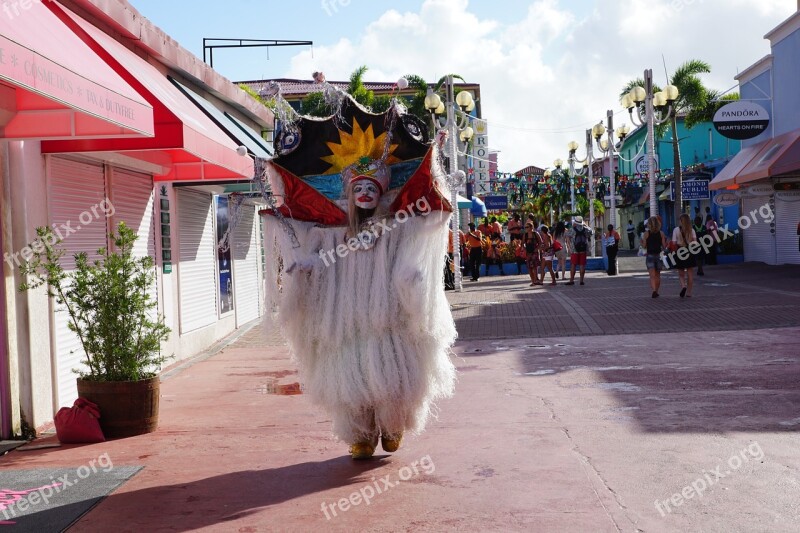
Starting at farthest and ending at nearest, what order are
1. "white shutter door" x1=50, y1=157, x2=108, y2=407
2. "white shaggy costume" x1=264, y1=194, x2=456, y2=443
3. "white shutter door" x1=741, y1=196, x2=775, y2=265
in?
"white shutter door" x1=741, y1=196, x2=775, y2=265 < "white shutter door" x1=50, y1=157, x2=108, y2=407 < "white shaggy costume" x1=264, y1=194, x2=456, y2=443

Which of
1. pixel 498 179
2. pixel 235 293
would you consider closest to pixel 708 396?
pixel 235 293

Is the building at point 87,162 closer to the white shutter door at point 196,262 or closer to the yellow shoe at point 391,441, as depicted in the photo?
the white shutter door at point 196,262

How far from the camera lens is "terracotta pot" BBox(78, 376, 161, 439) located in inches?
283

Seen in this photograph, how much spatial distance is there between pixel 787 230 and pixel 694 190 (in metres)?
4.79

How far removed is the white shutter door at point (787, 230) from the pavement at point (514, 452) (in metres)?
15.9

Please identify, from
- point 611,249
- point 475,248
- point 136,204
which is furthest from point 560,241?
Answer: point 136,204

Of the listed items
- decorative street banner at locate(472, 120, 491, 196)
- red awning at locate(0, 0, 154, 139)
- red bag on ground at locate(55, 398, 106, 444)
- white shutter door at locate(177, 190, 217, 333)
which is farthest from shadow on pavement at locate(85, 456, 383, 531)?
decorative street banner at locate(472, 120, 491, 196)

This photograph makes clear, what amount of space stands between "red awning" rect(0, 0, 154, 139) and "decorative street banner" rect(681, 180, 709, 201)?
26076 millimetres

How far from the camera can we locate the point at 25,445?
23.2 ft

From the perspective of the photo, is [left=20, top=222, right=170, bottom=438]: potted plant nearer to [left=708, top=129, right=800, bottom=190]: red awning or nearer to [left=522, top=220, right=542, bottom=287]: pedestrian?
[left=522, top=220, right=542, bottom=287]: pedestrian

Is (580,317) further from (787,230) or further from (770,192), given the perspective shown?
(787,230)

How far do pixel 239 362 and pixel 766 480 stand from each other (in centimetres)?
809

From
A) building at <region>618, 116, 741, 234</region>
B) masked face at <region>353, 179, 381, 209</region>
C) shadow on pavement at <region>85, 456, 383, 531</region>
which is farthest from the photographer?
building at <region>618, 116, 741, 234</region>

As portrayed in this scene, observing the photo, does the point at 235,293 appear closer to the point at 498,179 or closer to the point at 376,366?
the point at 376,366
